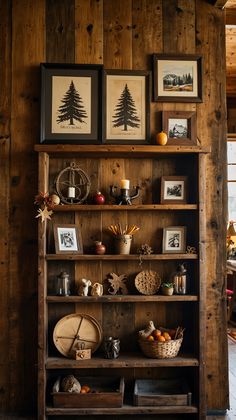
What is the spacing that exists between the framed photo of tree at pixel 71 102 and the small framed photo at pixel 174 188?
582 mm

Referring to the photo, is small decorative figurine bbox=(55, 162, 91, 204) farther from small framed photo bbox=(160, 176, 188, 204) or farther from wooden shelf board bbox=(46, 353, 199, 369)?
Answer: wooden shelf board bbox=(46, 353, 199, 369)

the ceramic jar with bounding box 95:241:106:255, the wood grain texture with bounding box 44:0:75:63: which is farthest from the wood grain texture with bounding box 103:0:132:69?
the ceramic jar with bounding box 95:241:106:255

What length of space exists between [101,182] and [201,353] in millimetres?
1401

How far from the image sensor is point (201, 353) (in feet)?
9.42

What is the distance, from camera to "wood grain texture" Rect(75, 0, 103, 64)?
3146 mm

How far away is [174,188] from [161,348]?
1.14m

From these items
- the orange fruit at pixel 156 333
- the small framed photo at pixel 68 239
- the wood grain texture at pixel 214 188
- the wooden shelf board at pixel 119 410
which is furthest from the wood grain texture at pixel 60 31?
the wooden shelf board at pixel 119 410

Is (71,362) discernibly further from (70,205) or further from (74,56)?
(74,56)

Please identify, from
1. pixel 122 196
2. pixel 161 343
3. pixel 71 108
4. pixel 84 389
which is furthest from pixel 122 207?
pixel 84 389

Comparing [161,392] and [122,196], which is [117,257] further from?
[161,392]

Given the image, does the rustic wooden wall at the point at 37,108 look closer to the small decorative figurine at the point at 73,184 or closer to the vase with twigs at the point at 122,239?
the small decorative figurine at the point at 73,184

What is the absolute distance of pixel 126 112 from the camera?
3123 millimetres

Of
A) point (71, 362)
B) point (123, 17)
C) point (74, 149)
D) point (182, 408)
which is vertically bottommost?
point (182, 408)

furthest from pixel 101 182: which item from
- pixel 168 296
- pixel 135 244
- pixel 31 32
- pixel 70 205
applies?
pixel 31 32
